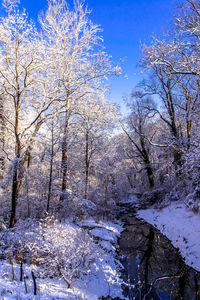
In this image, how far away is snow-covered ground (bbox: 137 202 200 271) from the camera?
7.62 m

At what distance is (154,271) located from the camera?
6.85 meters

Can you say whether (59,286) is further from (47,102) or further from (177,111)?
(177,111)

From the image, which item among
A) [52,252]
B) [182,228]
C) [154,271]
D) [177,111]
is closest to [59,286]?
[52,252]

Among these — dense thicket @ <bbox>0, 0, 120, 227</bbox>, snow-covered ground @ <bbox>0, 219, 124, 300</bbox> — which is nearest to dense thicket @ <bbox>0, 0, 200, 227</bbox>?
dense thicket @ <bbox>0, 0, 120, 227</bbox>

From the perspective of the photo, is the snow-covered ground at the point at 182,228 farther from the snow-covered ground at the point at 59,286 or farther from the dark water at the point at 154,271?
the snow-covered ground at the point at 59,286

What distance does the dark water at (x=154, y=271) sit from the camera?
5.60 m

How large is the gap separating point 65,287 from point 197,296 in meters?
4.09

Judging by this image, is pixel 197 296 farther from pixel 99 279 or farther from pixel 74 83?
pixel 74 83

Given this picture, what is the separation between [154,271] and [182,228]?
149 inches

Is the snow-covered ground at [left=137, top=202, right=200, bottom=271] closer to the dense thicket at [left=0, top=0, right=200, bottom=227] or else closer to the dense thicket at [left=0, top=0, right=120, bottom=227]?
the dense thicket at [left=0, top=0, right=200, bottom=227]

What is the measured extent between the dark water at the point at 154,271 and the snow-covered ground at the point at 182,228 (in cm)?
36

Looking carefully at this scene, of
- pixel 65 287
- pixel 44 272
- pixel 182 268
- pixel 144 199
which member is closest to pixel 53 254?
pixel 44 272

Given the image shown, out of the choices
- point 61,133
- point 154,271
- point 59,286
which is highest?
point 61,133

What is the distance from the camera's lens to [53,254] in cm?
532
